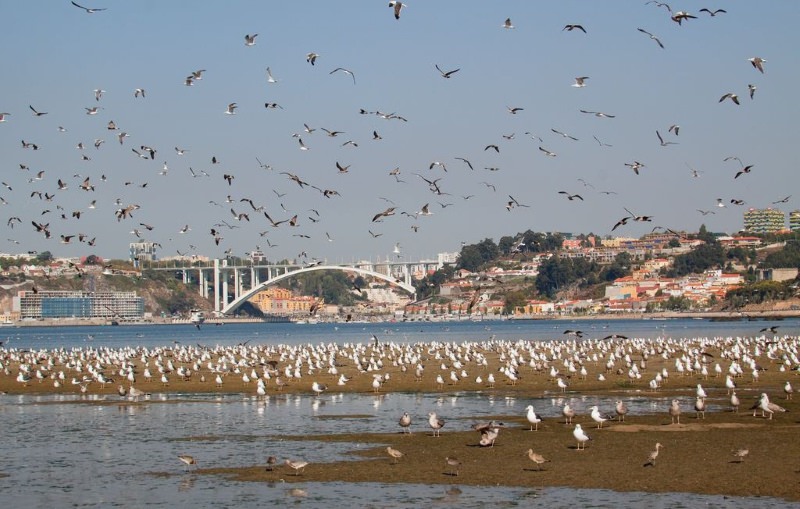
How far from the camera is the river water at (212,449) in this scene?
18.4 meters

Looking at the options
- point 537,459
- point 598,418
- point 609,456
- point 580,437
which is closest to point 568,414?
point 598,418

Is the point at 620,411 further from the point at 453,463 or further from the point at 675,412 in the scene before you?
the point at 453,463

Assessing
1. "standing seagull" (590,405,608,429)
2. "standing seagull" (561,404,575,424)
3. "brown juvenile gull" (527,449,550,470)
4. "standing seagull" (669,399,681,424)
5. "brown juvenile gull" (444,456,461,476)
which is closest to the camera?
"brown juvenile gull" (527,449,550,470)

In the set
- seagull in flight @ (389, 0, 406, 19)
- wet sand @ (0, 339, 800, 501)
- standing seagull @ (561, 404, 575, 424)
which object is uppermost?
seagull in flight @ (389, 0, 406, 19)

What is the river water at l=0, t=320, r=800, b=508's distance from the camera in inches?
724

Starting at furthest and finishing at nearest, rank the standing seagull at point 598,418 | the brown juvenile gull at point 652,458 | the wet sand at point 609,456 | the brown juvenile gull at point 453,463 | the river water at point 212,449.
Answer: the standing seagull at point 598,418 < the brown juvenile gull at point 453,463 < the brown juvenile gull at point 652,458 < the wet sand at point 609,456 < the river water at point 212,449

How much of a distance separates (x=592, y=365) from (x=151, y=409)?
68.6 ft

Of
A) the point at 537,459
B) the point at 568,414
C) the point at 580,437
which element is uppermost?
the point at 568,414

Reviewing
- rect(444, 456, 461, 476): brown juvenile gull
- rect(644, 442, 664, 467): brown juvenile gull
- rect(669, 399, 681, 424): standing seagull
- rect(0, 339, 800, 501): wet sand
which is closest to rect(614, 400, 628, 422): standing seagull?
rect(0, 339, 800, 501): wet sand

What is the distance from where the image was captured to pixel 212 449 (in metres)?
24.0

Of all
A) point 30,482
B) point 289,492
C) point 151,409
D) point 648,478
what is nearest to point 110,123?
point 151,409

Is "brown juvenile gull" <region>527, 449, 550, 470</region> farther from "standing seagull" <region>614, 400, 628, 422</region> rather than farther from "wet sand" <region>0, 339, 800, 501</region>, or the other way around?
"standing seagull" <region>614, 400, 628, 422</region>

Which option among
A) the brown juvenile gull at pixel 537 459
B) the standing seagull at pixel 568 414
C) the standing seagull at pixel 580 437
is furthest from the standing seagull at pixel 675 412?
the brown juvenile gull at pixel 537 459

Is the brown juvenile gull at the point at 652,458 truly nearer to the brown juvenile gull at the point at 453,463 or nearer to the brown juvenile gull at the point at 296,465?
the brown juvenile gull at the point at 453,463
